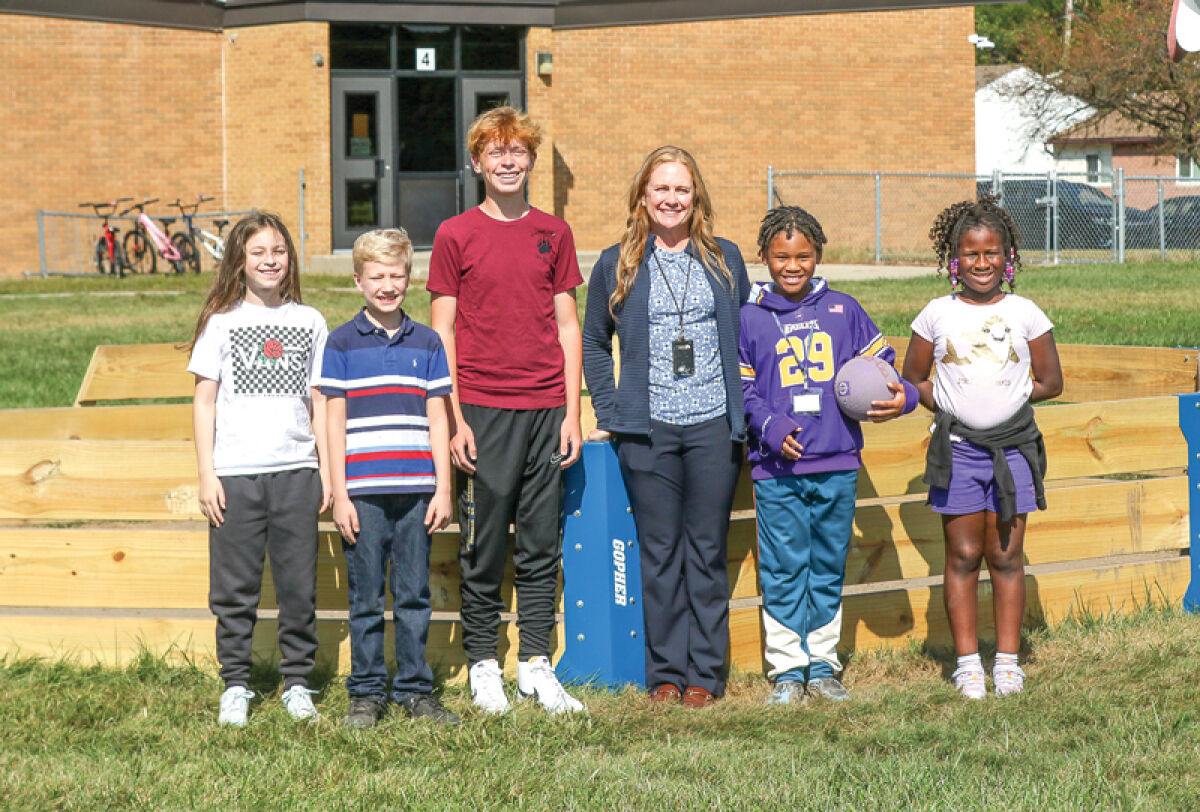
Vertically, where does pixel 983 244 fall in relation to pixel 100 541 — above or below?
above

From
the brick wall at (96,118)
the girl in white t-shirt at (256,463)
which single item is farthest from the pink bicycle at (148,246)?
the girl in white t-shirt at (256,463)

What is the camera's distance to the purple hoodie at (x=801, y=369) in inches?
185

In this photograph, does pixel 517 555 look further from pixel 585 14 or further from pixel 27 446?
pixel 585 14

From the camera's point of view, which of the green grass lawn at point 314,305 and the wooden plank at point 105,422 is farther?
the green grass lawn at point 314,305

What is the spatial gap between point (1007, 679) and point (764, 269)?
16739 mm

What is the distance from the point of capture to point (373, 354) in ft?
14.6

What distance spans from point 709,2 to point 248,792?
22.4 metres

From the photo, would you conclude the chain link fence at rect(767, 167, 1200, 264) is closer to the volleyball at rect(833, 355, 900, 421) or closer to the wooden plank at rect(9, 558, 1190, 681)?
the wooden plank at rect(9, 558, 1190, 681)

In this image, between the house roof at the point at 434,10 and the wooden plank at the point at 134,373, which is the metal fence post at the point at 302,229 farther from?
the wooden plank at the point at 134,373

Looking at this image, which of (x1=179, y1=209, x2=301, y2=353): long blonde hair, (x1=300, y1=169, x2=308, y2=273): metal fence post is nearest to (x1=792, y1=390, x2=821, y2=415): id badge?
(x1=179, y1=209, x2=301, y2=353): long blonde hair

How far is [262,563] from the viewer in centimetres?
457

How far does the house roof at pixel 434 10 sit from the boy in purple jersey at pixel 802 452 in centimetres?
1925

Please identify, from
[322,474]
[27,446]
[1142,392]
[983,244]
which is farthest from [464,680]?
[1142,392]

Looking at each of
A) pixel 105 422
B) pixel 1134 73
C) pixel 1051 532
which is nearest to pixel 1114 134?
pixel 1134 73
